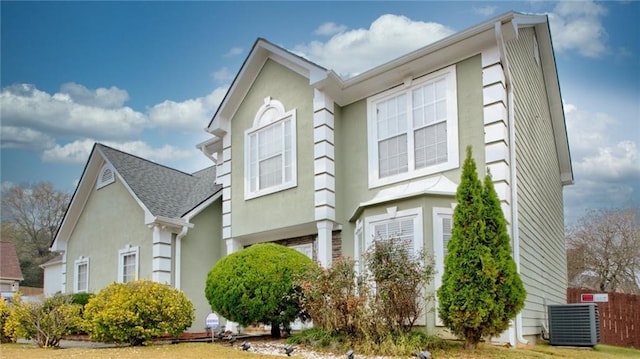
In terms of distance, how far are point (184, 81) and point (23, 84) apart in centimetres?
499

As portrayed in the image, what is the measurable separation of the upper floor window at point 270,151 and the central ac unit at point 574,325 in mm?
6487

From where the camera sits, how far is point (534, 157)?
1295 centimetres

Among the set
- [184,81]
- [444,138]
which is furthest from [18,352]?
[184,81]

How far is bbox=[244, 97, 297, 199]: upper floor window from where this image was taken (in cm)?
1300

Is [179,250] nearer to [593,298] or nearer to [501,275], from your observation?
[501,275]

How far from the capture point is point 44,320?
10.1 meters

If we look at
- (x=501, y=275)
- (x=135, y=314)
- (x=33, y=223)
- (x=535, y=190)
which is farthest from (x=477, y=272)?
(x=33, y=223)

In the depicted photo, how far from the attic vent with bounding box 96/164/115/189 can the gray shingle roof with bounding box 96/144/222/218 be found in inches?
19.2

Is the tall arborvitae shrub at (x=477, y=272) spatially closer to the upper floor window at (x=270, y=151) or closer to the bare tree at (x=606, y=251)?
the upper floor window at (x=270, y=151)

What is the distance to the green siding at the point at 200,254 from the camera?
48.8 feet

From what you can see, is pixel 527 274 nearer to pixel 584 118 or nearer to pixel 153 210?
pixel 153 210

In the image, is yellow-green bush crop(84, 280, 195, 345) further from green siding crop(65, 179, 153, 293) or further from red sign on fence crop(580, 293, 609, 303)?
red sign on fence crop(580, 293, 609, 303)

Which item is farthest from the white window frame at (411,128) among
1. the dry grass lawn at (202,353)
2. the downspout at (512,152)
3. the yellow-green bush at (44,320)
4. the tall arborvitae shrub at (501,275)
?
the yellow-green bush at (44,320)

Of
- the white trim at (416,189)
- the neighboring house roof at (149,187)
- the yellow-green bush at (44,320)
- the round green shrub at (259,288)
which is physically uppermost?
the neighboring house roof at (149,187)
